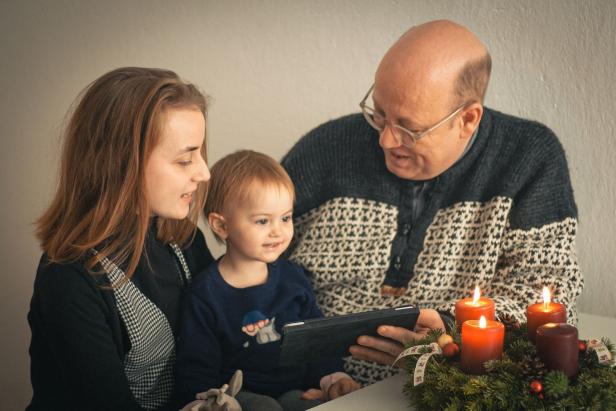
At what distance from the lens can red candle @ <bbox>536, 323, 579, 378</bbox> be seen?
120cm

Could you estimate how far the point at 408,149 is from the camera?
1.94m

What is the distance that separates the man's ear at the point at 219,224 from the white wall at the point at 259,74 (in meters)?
0.85

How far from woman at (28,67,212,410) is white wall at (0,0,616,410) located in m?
0.91

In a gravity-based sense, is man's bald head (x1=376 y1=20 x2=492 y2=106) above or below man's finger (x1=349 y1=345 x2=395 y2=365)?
above

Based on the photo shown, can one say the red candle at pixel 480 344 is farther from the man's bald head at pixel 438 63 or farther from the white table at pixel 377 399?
the man's bald head at pixel 438 63

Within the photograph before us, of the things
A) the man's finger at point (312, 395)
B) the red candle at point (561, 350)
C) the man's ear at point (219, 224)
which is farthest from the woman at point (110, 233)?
the red candle at point (561, 350)

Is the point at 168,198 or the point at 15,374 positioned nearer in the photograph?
the point at 168,198

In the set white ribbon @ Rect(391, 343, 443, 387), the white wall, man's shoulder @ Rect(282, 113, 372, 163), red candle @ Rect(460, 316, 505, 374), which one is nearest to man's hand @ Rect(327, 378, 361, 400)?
white ribbon @ Rect(391, 343, 443, 387)

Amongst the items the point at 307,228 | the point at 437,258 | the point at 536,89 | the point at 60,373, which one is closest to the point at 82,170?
the point at 60,373

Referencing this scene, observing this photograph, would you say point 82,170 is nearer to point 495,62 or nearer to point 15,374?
point 495,62

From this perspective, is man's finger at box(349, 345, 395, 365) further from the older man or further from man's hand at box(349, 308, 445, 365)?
the older man

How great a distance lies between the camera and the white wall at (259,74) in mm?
2201

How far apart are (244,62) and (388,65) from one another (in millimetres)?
868

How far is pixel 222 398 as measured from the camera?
1559 millimetres
